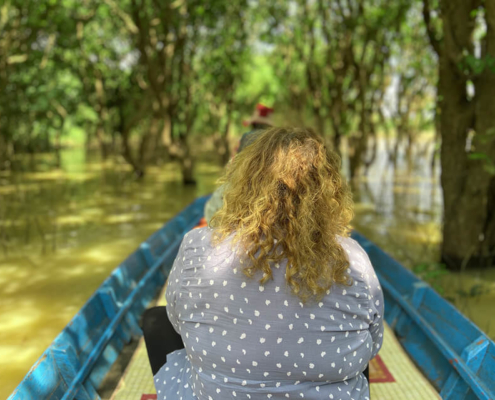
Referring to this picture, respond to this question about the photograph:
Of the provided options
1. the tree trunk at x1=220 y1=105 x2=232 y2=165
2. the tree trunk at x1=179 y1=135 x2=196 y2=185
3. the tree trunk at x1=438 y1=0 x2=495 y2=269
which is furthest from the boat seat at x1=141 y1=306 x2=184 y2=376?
the tree trunk at x1=220 y1=105 x2=232 y2=165

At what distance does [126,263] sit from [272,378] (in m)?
2.47

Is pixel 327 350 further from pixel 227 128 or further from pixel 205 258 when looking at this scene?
pixel 227 128

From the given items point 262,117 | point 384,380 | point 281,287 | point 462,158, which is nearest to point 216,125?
point 262,117

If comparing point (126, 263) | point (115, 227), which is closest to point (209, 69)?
point (115, 227)

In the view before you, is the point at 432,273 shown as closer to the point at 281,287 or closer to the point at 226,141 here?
the point at 281,287

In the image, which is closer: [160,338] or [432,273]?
[160,338]

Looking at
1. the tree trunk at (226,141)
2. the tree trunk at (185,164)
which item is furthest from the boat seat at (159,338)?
the tree trunk at (226,141)

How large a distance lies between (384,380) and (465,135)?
3.20m

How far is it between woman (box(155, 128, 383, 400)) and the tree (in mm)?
3388

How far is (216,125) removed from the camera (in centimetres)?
1614

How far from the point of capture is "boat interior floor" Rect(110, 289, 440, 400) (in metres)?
2.66

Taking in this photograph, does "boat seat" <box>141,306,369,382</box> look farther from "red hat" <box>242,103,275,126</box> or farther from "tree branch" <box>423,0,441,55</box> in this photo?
"tree branch" <box>423,0,441,55</box>

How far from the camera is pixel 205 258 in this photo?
1643 mm

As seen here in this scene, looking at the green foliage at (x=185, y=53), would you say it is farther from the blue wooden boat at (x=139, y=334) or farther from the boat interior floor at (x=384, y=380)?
the boat interior floor at (x=384, y=380)
